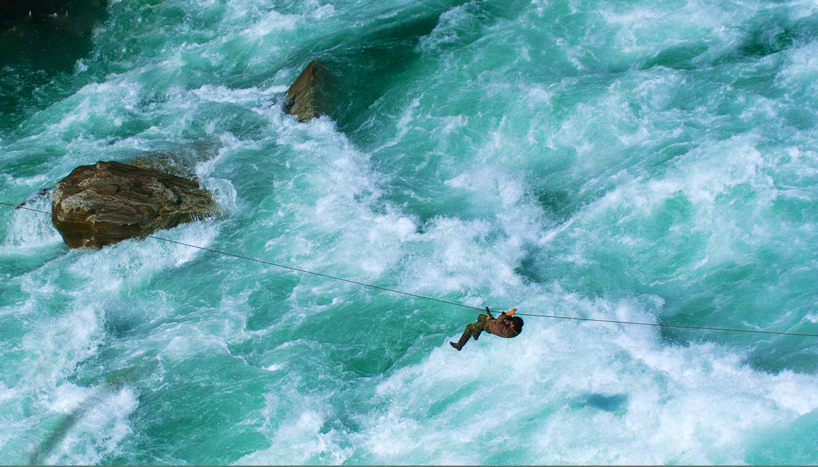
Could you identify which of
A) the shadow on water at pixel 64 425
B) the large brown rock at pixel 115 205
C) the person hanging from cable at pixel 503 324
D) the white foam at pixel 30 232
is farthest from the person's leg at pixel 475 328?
the white foam at pixel 30 232

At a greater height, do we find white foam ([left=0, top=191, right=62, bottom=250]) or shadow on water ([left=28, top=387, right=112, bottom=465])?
white foam ([left=0, top=191, right=62, bottom=250])

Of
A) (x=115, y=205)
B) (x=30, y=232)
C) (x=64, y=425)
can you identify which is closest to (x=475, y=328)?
(x=64, y=425)

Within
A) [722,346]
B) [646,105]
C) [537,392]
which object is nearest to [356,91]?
[646,105]

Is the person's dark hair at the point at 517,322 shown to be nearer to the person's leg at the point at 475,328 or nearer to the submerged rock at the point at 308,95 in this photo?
the person's leg at the point at 475,328

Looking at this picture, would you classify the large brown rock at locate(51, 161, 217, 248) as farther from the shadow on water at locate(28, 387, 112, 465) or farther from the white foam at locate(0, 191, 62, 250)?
the shadow on water at locate(28, 387, 112, 465)

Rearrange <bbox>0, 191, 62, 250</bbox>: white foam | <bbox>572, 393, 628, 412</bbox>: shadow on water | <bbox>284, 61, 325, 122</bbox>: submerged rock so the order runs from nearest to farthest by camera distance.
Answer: <bbox>572, 393, 628, 412</bbox>: shadow on water → <bbox>0, 191, 62, 250</bbox>: white foam → <bbox>284, 61, 325, 122</bbox>: submerged rock

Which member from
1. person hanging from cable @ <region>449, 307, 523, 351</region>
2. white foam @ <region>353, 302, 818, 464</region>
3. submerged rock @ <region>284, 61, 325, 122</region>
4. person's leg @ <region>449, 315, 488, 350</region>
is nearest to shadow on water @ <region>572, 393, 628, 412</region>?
white foam @ <region>353, 302, 818, 464</region>
